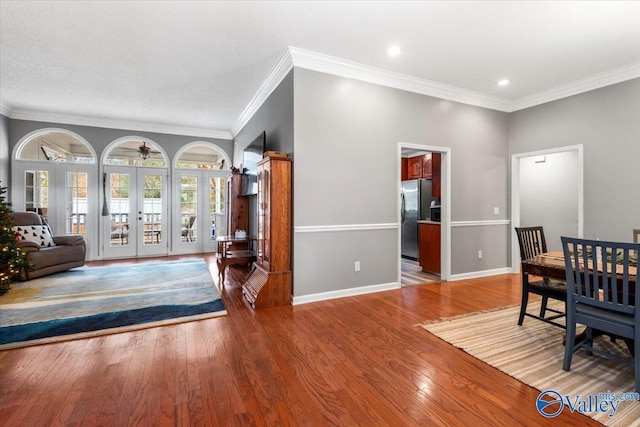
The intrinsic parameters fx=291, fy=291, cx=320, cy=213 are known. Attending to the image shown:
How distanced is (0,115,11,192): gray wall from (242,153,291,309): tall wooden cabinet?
558 centimetres

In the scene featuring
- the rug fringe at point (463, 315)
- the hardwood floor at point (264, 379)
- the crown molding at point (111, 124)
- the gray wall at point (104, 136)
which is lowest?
the hardwood floor at point (264, 379)

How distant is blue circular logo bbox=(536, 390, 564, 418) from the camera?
167 centimetres

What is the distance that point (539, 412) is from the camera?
1674 mm

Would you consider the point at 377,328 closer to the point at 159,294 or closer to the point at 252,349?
the point at 252,349

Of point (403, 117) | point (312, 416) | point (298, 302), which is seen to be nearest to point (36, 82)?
point (298, 302)

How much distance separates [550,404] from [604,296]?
30.4 inches

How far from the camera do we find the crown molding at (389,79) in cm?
349

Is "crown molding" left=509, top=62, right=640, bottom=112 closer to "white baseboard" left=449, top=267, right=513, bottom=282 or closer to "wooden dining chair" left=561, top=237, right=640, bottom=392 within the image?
"white baseboard" left=449, top=267, right=513, bottom=282

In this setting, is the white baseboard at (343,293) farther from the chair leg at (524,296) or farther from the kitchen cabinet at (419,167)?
the kitchen cabinet at (419,167)

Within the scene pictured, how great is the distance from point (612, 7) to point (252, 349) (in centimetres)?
439

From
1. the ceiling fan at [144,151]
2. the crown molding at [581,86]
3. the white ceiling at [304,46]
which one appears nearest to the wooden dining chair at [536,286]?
the white ceiling at [304,46]

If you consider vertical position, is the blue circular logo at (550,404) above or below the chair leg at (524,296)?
below

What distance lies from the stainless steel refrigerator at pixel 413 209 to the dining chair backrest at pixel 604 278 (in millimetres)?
3392

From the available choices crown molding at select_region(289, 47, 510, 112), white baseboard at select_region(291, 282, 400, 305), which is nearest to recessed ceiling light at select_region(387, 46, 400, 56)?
crown molding at select_region(289, 47, 510, 112)
